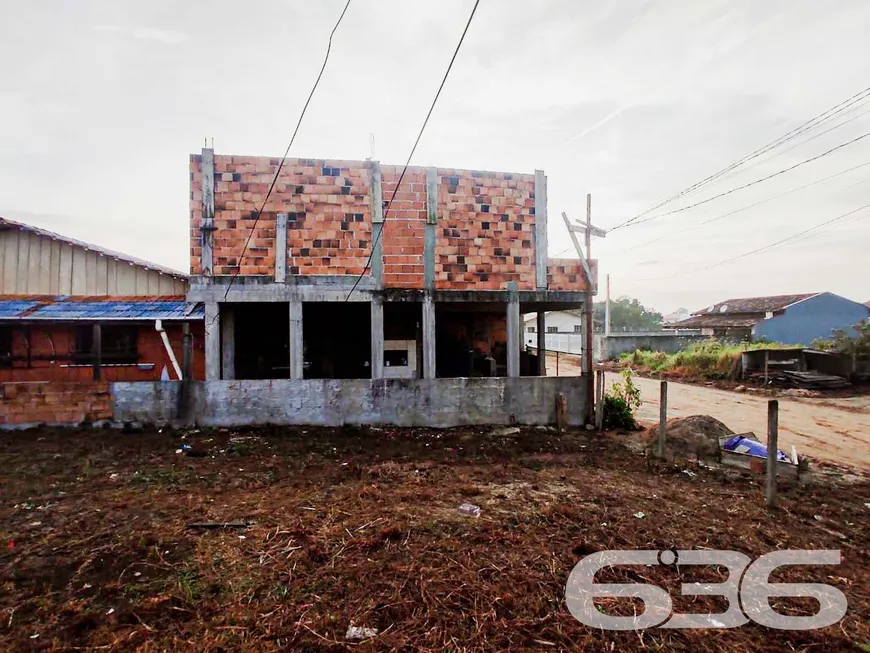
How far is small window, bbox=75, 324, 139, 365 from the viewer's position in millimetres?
9531

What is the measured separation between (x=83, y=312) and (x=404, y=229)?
7271mm

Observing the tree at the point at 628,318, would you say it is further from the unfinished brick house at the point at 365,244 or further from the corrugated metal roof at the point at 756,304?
the unfinished brick house at the point at 365,244

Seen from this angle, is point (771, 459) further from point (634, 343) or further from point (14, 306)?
point (634, 343)

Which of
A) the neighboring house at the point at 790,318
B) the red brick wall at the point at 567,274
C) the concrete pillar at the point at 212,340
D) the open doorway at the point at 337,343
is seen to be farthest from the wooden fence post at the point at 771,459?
the neighboring house at the point at 790,318

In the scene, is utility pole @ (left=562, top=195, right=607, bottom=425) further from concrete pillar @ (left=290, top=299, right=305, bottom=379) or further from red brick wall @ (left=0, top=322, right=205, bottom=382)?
red brick wall @ (left=0, top=322, right=205, bottom=382)

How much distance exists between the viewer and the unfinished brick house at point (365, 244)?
8906 millimetres

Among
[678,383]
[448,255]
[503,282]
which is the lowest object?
[678,383]

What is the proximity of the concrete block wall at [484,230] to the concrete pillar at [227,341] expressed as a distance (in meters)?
5.22

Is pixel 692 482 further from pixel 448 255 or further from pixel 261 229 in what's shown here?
pixel 261 229

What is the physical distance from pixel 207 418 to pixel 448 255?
20.6 feet

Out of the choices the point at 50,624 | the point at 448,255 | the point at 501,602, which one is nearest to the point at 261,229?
the point at 448,255

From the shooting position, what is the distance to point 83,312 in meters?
9.03

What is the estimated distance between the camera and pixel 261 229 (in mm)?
9000

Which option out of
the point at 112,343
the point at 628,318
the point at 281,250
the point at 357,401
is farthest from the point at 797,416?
the point at 628,318
